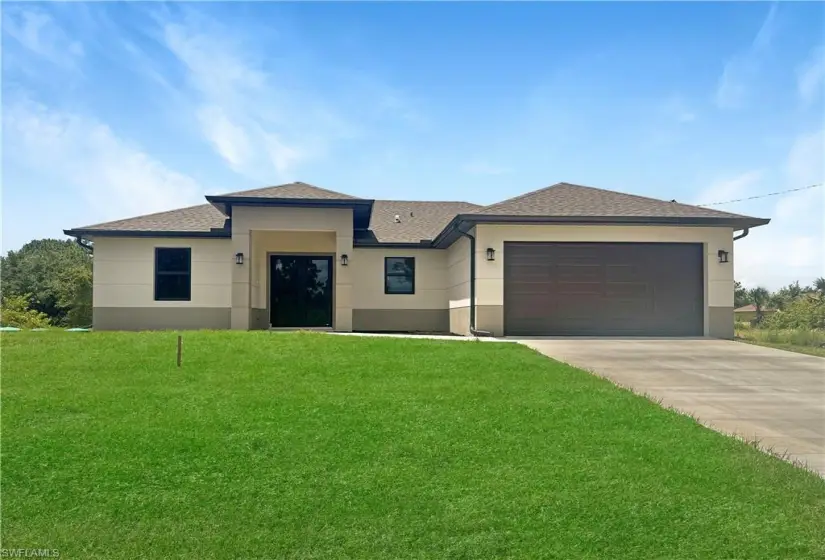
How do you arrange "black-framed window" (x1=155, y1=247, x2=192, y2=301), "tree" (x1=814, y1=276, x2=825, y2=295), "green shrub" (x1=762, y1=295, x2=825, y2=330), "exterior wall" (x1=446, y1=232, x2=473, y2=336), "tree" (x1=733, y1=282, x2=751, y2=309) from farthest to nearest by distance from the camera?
"tree" (x1=733, y1=282, x2=751, y2=309) < "tree" (x1=814, y1=276, x2=825, y2=295) < "green shrub" (x1=762, y1=295, x2=825, y2=330) < "black-framed window" (x1=155, y1=247, x2=192, y2=301) < "exterior wall" (x1=446, y1=232, x2=473, y2=336)

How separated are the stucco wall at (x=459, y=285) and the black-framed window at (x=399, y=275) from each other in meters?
1.27

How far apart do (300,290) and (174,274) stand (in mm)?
3948

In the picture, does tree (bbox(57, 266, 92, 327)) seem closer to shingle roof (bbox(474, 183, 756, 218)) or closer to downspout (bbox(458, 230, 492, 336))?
downspout (bbox(458, 230, 492, 336))

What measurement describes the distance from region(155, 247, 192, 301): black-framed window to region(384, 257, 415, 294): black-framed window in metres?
6.07

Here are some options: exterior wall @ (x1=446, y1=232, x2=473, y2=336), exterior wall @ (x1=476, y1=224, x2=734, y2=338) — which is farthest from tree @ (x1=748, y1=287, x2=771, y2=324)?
exterior wall @ (x1=446, y1=232, x2=473, y2=336)

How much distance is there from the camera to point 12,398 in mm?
6734

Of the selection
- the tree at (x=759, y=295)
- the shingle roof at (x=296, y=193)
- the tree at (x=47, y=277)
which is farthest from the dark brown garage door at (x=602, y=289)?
the tree at (x=759, y=295)

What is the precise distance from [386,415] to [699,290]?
11.9 m

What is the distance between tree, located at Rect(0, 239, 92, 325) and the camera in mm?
33312

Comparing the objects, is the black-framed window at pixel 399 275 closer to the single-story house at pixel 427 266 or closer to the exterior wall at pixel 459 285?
the single-story house at pixel 427 266

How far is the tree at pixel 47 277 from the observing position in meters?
33.3

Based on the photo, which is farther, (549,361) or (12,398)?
(549,361)

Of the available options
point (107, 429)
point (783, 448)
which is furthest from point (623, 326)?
point (107, 429)

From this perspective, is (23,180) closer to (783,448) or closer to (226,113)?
(226,113)
